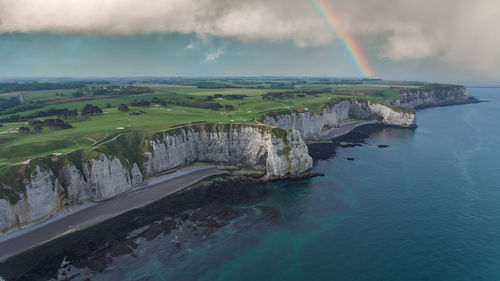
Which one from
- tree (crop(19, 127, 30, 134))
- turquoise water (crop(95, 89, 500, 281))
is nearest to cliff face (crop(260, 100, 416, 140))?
turquoise water (crop(95, 89, 500, 281))

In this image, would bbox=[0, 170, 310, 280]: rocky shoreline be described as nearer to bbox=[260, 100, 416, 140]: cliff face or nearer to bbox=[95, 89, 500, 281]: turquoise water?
bbox=[95, 89, 500, 281]: turquoise water

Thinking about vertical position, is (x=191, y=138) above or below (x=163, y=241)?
above

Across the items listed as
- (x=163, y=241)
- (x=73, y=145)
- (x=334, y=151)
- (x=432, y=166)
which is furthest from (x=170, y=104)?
(x=432, y=166)

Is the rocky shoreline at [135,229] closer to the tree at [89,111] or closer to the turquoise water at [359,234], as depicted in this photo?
the turquoise water at [359,234]

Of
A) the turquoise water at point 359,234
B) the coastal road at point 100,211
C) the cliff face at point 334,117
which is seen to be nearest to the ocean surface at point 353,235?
the turquoise water at point 359,234

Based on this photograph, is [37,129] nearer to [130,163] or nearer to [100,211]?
[130,163]

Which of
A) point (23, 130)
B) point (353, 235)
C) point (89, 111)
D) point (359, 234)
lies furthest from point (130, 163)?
point (359, 234)

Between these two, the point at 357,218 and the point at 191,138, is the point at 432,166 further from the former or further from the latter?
the point at 191,138
